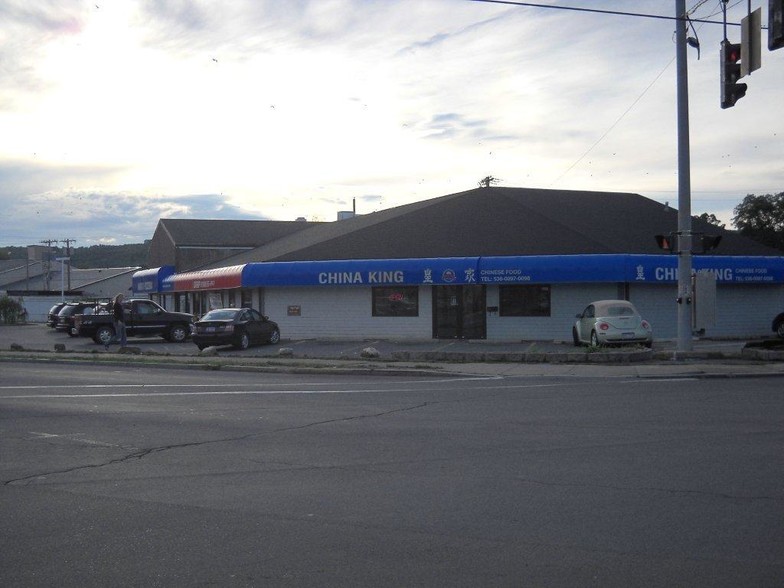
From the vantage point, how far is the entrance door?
110 ft

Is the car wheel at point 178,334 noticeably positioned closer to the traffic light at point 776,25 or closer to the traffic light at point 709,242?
the traffic light at point 709,242

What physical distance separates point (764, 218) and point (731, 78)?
147 feet

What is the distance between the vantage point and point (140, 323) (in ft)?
119

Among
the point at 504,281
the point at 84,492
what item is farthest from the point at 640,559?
the point at 504,281

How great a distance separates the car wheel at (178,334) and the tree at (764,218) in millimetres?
36909

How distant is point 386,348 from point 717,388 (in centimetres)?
1499

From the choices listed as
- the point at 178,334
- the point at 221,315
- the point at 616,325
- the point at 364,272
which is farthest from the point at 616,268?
the point at 178,334

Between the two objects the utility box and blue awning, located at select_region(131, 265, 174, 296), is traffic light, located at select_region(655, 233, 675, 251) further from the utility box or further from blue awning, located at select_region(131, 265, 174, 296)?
blue awning, located at select_region(131, 265, 174, 296)

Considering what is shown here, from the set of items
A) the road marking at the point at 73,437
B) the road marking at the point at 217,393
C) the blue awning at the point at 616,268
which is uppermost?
the blue awning at the point at 616,268

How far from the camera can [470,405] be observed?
1473 cm

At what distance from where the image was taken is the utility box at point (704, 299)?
24.0 metres

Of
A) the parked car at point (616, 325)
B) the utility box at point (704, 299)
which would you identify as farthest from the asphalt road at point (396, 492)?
the parked car at point (616, 325)

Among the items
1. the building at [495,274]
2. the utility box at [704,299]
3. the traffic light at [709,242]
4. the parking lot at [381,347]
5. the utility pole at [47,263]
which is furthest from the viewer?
the utility pole at [47,263]

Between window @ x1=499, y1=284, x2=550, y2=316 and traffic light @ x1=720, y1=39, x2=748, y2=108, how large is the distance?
1795cm
